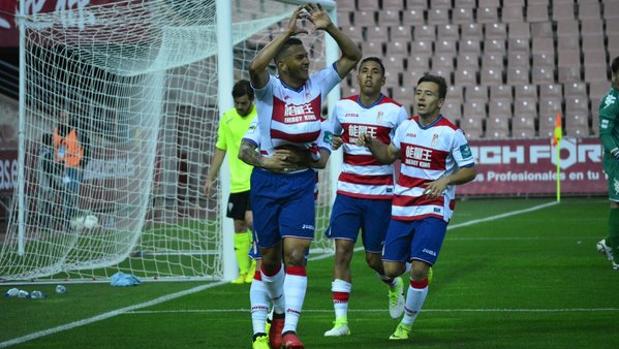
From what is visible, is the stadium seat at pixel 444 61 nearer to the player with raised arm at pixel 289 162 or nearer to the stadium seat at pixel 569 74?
the stadium seat at pixel 569 74

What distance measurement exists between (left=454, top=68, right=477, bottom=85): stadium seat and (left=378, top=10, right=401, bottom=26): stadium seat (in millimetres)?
2444

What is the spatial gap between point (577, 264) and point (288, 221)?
7298 mm

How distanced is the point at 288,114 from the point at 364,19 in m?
27.4

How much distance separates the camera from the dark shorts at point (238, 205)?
13.4 metres

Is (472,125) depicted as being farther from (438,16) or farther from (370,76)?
(370,76)

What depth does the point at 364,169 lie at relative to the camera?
33.2 feet

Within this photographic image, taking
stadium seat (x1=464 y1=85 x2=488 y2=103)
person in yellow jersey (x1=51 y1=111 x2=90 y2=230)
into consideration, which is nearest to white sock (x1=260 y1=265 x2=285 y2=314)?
person in yellow jersey (x1=51 y1=111 x2=90 y2=230)

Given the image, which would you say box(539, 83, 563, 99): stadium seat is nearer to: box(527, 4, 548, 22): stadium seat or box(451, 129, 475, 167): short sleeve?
box(527, 4, 548, 22): stadium seat

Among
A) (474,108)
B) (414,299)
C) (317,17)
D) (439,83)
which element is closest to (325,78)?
(317,17)

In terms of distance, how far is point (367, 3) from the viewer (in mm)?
35906

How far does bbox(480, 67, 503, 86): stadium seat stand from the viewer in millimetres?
33969

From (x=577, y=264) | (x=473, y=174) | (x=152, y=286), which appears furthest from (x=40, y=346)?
(x=577, y=264)

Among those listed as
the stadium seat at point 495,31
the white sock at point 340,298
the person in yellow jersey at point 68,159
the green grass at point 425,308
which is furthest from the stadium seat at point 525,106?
the white sock at point 340,298

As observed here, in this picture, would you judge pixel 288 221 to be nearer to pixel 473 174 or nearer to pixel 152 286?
pixel 473 174
